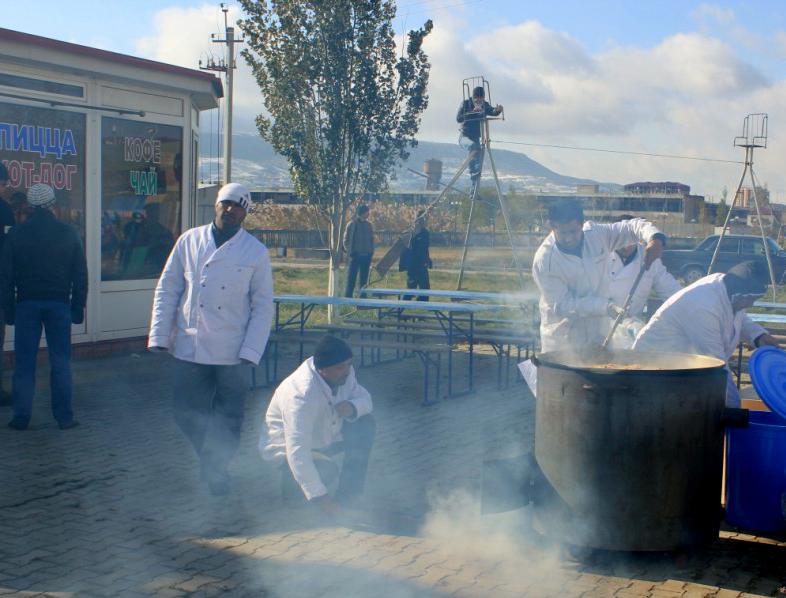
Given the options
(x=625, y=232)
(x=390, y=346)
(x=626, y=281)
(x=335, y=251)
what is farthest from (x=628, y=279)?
(x=335, y=251)

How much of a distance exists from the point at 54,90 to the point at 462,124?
607 centimetres

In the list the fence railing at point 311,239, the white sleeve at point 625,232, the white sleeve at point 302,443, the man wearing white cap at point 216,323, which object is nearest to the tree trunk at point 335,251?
the white sleeve at point 625,232

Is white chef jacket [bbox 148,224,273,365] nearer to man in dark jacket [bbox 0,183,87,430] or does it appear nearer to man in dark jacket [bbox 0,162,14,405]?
man in dark jacket [bbox 0,183,87,430]

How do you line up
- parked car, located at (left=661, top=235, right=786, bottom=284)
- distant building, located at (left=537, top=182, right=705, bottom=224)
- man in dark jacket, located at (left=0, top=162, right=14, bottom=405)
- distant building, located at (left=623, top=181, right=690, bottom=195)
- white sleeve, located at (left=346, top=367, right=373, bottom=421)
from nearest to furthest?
1. white sleeve, located at (left=346, top=367, right=373, bottom=421)
2. man in dark jacket, located at (left=0, top=162, right=14, bottom=405)
3. parked car, located at (left=661, top=235, right=786, bottom=284)
4. distant building, located at (left=537, top=182, right=705, bottom=224)
5. distant building, located at (left=623, top=181, right=690, bottom=195)

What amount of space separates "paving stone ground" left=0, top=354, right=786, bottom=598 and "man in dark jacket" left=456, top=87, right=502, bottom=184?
23.8ft

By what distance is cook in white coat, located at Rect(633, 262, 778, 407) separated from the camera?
540cm

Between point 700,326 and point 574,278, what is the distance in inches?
31.2

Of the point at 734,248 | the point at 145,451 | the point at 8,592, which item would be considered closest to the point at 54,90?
the point at 145,451

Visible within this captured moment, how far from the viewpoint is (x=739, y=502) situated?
15.9 feet

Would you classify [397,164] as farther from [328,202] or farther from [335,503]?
[335,503]

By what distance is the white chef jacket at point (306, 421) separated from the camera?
16.6 feet

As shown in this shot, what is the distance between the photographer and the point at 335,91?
14492 millimetres

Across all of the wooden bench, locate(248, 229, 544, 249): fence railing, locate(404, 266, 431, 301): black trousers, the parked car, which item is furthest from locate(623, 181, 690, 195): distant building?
the wooden bench

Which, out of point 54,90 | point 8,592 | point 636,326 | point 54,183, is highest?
point 54,90
